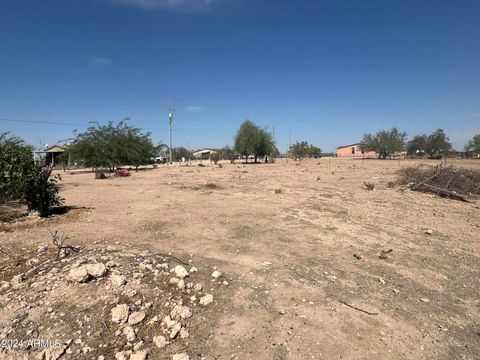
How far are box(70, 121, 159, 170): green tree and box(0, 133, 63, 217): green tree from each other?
2292 centimetres

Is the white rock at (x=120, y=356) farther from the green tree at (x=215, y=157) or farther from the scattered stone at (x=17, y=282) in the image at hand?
the green tree at (x=215, y=157)

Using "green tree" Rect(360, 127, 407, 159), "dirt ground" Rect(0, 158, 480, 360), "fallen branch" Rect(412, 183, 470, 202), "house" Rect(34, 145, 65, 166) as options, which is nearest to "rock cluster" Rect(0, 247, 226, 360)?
"dirt ground" Rect(0, 158, 480, 360)

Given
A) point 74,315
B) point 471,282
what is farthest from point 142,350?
point 471,282

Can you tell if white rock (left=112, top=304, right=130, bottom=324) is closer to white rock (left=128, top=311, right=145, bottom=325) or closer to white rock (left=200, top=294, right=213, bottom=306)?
white rock (left=128, top=311, right=145, bottom=325)

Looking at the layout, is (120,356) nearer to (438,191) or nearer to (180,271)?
(180,271)

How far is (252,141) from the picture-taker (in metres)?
49.7

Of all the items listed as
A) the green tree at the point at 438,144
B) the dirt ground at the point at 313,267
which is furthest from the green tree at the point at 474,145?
the dirt ground at the point at 313,267

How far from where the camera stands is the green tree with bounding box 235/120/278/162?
1961 inches

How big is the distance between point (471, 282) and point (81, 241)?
20.0 feet

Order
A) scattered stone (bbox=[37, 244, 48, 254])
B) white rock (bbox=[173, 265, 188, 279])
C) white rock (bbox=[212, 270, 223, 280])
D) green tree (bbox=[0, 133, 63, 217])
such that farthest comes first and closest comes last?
green tree (bbox=[0, 133, 63, 217])
scattered stone (bbox=[37, 244, 48, 254])
white rock (bbox=[212, 270, 223, 280])
white rock (bbox=[173, 265, 188, 279])

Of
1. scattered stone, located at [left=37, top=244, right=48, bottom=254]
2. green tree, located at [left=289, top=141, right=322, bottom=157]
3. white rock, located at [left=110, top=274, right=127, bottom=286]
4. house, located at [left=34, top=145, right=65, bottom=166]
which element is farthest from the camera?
green tree, located at [left=289, top=141, right=322, bottom=157]

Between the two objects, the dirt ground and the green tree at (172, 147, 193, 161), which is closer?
the dirt ground

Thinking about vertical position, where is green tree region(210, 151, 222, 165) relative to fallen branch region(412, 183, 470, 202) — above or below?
above

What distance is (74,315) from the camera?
345 centimetres
